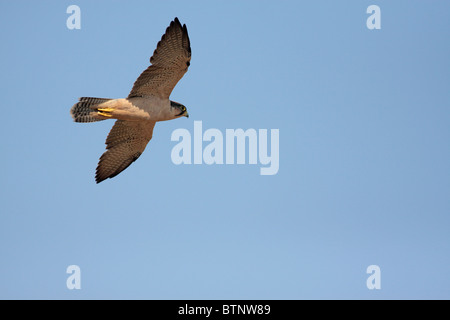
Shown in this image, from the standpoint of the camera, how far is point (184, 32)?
13.9 metres

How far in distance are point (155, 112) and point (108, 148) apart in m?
1.91

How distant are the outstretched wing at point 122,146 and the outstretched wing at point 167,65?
52.0 inches

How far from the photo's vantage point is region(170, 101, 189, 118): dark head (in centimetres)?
1494

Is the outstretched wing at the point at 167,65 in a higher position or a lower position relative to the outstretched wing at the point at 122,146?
Result: higher

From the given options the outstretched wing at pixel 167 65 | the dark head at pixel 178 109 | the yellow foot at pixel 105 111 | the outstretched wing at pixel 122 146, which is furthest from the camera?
the outstretched wing at pixel 122 146

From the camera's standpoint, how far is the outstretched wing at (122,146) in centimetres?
1583

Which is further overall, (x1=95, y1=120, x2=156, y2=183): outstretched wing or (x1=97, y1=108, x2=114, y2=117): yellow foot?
(x1=95, y1=120, x2=156, y2=183): outstretched wing

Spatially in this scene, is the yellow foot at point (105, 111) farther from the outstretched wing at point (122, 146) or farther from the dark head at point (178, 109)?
the dark head at point (178, 109)

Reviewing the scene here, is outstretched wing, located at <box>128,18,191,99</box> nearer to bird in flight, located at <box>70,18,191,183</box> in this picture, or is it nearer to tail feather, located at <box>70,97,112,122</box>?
bird in flight, located at <box>70,18,191,183</box>

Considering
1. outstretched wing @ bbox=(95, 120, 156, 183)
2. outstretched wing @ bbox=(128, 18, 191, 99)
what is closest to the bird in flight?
outstretched wing @ bbox=(128, 18, 191, 99)

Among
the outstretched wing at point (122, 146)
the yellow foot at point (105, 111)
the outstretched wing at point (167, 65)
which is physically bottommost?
the outstretched wing at point (122, 146)

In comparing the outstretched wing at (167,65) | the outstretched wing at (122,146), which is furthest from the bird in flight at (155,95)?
the outstretched wing at (122,146)

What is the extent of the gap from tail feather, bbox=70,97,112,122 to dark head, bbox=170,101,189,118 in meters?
1.48
